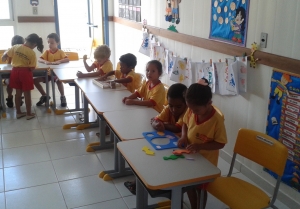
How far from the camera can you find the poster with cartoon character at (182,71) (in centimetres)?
366

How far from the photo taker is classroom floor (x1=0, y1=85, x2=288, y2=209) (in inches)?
102

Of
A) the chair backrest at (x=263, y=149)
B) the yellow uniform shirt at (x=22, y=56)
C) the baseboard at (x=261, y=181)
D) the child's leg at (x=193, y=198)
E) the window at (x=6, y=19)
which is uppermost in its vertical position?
the window at (x=6, y=19)

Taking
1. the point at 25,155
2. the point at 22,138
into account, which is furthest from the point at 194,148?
the point at 22,138

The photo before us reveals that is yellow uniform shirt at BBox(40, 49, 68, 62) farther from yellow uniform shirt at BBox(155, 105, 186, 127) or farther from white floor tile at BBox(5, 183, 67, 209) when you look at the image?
yellow uniform shirt at BBox(155, 105, 186, 127)

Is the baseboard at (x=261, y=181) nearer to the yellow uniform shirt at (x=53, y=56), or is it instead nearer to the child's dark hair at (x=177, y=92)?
the child's dark hair at (x=177, y=92)

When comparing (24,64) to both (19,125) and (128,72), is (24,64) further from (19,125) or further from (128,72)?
(128,72)

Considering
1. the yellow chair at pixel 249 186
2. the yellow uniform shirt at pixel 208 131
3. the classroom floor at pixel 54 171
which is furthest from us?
the classroom floor at pixel 54 171

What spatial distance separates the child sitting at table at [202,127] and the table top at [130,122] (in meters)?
0.33

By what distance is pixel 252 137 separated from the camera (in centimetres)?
208

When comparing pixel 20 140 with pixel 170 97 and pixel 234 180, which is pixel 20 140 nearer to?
pixel 170 97

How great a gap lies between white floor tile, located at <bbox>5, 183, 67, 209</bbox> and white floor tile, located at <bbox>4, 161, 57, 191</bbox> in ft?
0.28

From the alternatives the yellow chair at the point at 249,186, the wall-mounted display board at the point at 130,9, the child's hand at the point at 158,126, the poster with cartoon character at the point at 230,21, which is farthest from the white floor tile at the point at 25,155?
the wall-mounted display board at the point at 130,9

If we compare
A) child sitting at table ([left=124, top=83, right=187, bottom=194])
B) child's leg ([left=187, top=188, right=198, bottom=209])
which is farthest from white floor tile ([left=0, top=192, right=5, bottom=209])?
child's leg ([left=187, top=188, right=198, bottom=209])

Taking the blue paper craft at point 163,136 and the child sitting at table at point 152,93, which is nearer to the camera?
the blue paper craft at point 163,136
